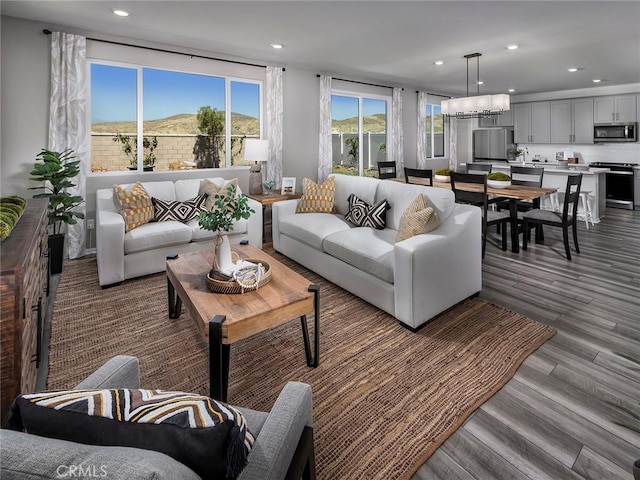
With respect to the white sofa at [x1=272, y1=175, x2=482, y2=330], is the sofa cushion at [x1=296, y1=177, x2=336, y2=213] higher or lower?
higher

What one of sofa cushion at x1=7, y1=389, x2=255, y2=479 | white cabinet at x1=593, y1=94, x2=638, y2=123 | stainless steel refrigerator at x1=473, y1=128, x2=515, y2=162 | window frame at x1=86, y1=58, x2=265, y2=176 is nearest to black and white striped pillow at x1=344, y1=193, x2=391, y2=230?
window frame at x1=86, y1=58, x2=265, y2=176

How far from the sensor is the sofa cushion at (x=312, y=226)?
3.75 metres

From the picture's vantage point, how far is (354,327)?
2.81 metres

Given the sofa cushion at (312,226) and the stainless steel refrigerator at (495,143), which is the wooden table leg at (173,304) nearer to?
the sofa cushion at (312,226)

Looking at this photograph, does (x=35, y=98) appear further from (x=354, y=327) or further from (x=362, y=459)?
(x=362, y=459)

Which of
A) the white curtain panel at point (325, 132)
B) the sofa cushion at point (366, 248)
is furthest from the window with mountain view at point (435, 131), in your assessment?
the sofa cushion at point (366, 248)

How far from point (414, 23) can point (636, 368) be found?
369cm

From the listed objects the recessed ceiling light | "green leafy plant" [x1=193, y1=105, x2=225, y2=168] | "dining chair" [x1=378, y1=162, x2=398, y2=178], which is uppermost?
the recessed ceiling light

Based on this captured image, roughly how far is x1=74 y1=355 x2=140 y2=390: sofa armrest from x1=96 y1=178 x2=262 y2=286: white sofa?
263cm

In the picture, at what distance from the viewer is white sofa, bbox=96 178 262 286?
352cm

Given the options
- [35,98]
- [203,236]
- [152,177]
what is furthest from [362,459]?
[35,98]

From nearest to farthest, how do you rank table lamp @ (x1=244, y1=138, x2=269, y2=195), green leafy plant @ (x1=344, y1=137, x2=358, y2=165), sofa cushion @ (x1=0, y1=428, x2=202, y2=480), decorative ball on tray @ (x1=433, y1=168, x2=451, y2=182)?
sofa cushion @ (x1=0, y1=428, x2=202, y2=480), table lamp @ (x1=244, y1=138, x2=269, y2=195), decorative ball on tray @ (x1=433, y1=168, x2=451, y2=182), green leafy plant @ (x1=344, y1=137, x2=358, y2=165)

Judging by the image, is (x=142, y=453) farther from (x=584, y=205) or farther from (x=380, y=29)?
(x=584, y=205)

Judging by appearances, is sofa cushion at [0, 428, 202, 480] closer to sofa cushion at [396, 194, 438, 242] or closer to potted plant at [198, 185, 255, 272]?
potted plant at [198, 185, 255, 272]
